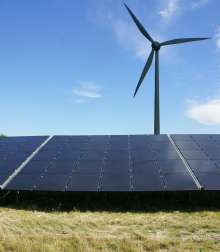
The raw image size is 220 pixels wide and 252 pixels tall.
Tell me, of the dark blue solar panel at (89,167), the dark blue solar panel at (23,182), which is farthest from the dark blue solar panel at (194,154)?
the dark blue solar panel at (23,182)

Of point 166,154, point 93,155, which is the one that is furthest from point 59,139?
point 166,154

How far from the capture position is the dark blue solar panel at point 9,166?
15.2 m

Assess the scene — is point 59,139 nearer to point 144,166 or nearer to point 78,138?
point 78,138

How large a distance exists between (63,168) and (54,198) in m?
2.04

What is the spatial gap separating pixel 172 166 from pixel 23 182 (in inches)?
382

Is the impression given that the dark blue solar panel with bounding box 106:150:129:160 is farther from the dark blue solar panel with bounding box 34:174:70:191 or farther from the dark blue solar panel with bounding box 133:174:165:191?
the dark blue solar panel with bounding box 34:174:70:191

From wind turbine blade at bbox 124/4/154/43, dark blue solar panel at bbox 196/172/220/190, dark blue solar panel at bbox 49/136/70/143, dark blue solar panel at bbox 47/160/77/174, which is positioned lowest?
dark blue solar panel at bbox 196/172/220/190

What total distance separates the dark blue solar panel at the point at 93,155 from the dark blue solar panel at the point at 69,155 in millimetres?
473

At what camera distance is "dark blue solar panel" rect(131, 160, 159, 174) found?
46.8ft

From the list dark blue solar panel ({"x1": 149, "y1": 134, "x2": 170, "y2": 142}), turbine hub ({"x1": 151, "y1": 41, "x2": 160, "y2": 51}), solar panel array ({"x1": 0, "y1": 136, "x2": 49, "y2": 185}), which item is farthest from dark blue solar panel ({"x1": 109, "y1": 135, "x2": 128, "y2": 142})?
turbine hub ({"x1": 151, "y1": 41, "x2": 160, "y2": 51})

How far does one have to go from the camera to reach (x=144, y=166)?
48.6 feet

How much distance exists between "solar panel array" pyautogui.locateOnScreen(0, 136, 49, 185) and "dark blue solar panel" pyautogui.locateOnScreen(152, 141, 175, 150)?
391 inches

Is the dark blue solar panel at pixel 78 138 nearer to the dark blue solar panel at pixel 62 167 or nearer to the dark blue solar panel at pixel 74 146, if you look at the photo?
the dark blue solar panel at pixel 74 146

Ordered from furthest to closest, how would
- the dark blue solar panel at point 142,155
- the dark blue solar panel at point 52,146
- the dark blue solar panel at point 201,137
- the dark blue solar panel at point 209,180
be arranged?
the dark blue solar panel at point 201,137 < the dark blue solar panel at point 52,146 < the dark blue solar panel at point 142,155 < the dark blue solar panel at point 209,180
